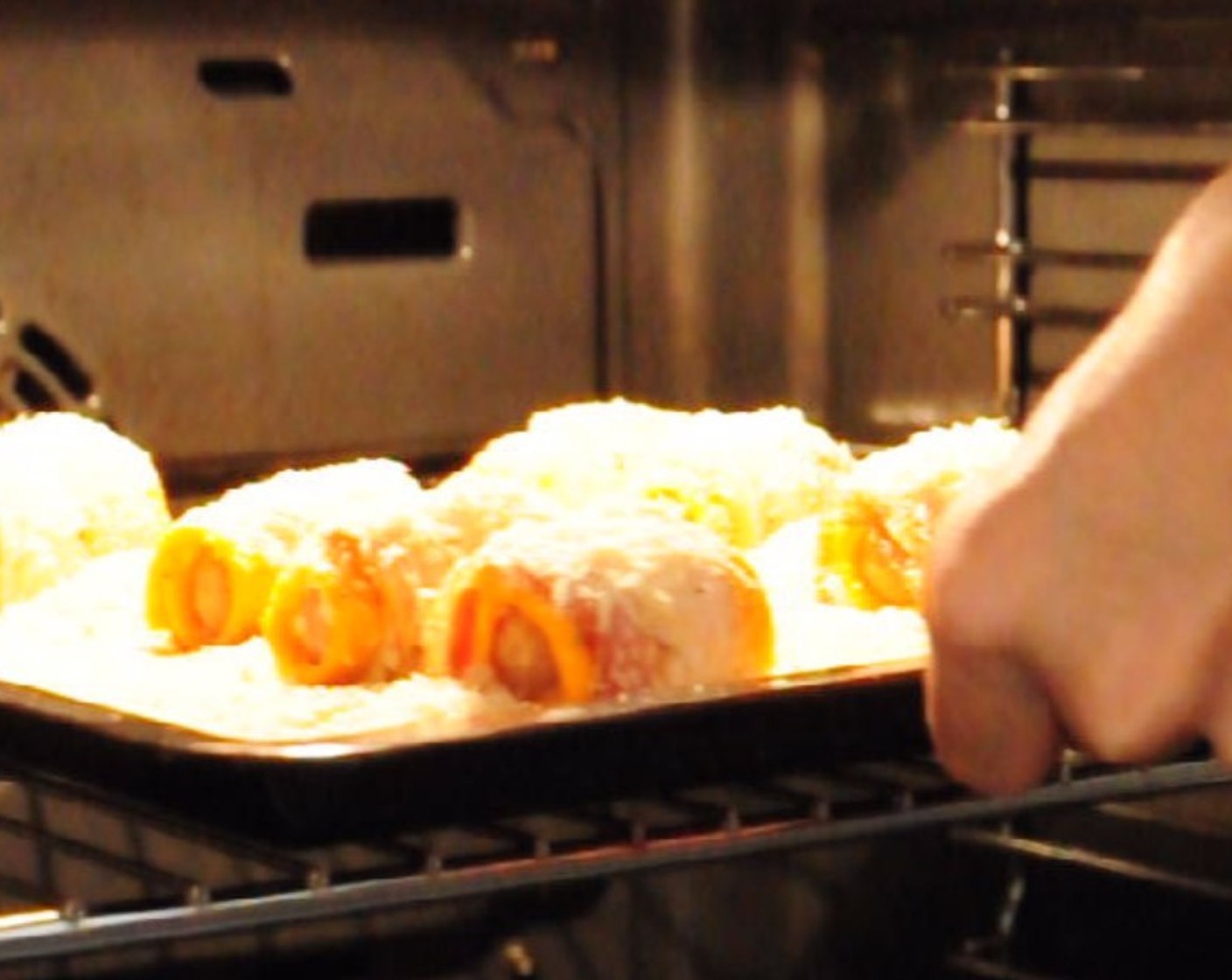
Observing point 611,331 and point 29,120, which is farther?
point 611,331

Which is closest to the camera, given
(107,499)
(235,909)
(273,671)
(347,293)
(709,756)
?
(235,909)

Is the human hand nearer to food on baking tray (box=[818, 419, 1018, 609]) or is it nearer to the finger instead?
the finger

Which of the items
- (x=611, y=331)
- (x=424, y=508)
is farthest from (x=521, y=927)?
(x=611, y=331)

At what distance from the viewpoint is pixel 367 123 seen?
1450 mm

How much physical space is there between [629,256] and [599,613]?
1.75 ft

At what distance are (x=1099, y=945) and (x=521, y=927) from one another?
0.29 metres

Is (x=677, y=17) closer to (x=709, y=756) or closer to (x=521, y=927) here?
(x=521, y=927)

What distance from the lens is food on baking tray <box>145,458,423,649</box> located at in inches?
46.9

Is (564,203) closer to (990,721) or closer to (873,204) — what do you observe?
(873,204)

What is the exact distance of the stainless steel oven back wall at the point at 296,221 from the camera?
137 cm

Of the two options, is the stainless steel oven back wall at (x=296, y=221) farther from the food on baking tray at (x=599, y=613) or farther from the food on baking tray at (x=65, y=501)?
the food on baking tray at (x=599, y=613)

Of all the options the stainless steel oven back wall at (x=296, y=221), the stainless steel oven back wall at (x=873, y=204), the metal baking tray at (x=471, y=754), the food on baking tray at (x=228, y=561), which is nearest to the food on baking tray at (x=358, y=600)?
the food on baking tray at (x=228, y=561)

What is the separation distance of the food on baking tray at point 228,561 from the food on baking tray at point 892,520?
0.55 feet

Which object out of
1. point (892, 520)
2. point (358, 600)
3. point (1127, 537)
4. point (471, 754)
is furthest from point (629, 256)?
point (1127, 537)
